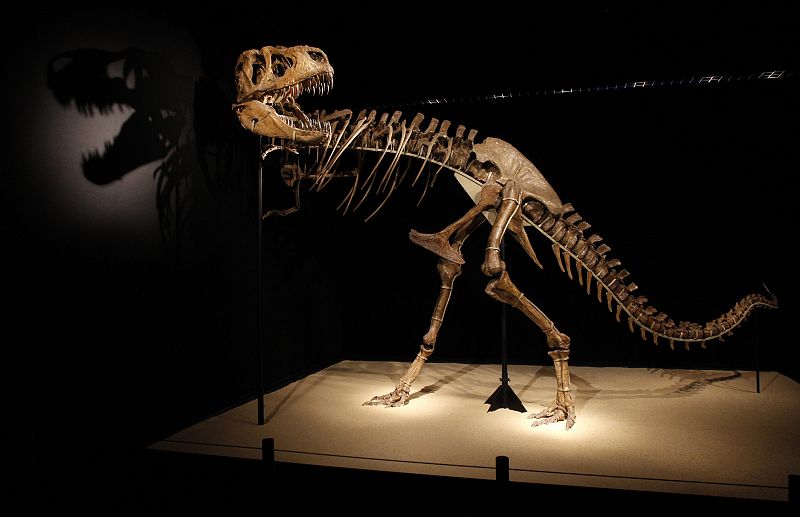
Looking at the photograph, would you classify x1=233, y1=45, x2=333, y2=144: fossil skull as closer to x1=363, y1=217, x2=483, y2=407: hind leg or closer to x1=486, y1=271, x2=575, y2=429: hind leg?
x1=363, y1=217, x2=483, y2=407: hind leg

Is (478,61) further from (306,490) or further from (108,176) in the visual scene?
(306,490)

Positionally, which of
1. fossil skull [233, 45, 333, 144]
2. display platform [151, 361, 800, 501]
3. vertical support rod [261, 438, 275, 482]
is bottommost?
display platform [151, 361, 800, 501]

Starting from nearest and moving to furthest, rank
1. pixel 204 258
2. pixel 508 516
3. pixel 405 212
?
pixel 508 516 → pixel 204 258 → pixel 405 212

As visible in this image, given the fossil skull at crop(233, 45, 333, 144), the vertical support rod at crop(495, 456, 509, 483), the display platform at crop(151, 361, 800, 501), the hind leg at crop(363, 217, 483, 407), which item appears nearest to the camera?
the vertical support rod at crop(495, 456, 509, 483)

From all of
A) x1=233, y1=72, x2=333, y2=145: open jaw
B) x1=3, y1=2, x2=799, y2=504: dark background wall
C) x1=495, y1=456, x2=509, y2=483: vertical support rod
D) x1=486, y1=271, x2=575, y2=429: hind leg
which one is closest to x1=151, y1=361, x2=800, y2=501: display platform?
x1=486, y1=271, x2=575, y2=429: hind leg

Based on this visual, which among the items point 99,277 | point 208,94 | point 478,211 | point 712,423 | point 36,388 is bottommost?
point 712,423

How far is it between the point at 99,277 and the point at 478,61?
476 centimetres

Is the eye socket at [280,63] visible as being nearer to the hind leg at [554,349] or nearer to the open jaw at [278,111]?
the open jaw at [278,111]

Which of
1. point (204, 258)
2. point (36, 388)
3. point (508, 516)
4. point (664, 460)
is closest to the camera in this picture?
point (508, 516)

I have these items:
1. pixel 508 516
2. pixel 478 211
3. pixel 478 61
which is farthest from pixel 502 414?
pixel 478 61

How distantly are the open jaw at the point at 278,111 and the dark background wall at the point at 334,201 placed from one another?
770mm

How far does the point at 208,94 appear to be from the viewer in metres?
5.34

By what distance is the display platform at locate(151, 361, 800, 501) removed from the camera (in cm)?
360

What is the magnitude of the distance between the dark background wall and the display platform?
723mm
